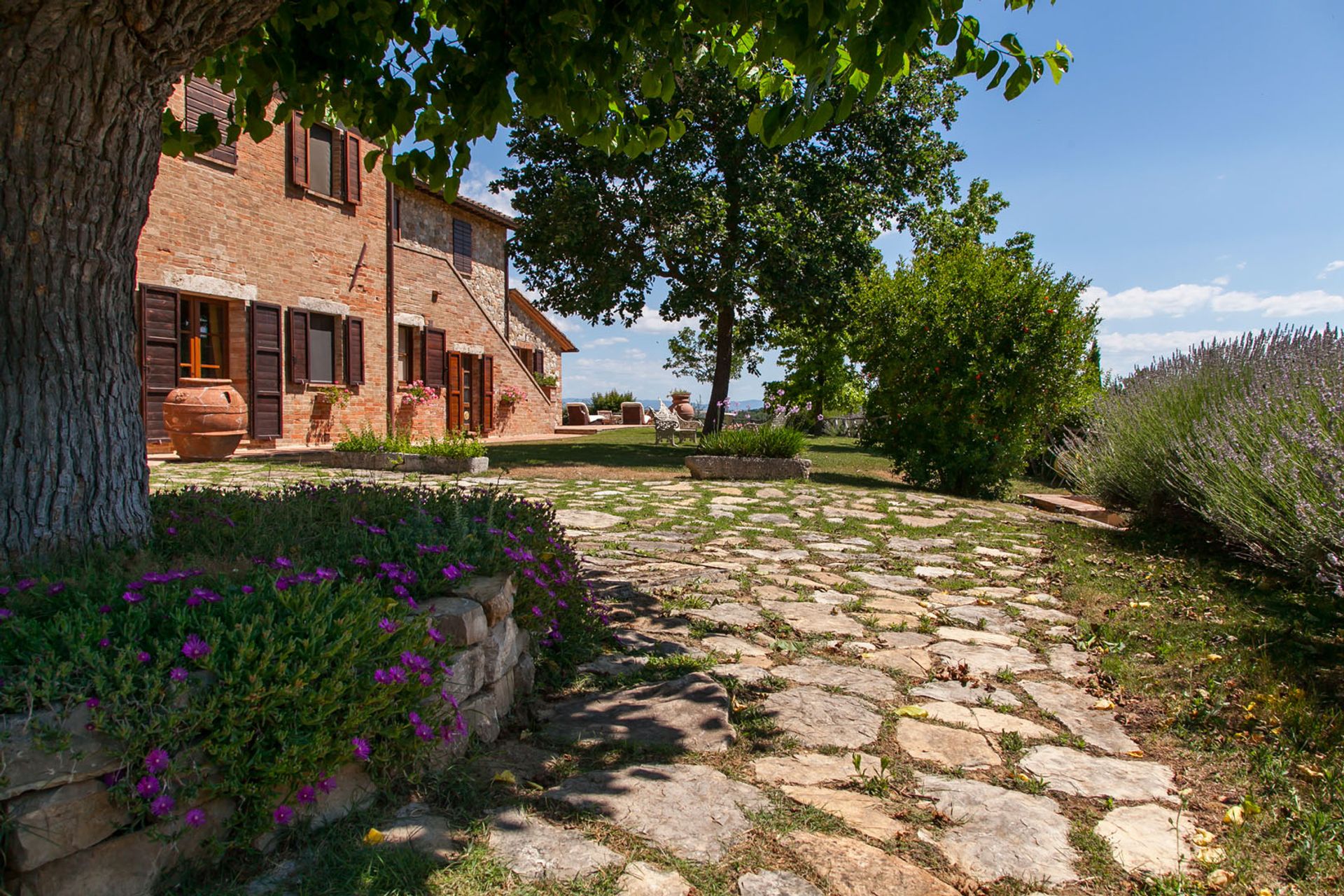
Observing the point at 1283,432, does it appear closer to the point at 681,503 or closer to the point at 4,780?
the point at 681,503

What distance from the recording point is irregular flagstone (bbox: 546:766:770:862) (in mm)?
2158

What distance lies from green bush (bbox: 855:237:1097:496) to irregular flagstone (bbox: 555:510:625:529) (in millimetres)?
5238

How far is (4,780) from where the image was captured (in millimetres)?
1553

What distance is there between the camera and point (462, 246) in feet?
71.8

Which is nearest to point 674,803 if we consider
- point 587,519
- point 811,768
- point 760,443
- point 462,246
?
point 811,768

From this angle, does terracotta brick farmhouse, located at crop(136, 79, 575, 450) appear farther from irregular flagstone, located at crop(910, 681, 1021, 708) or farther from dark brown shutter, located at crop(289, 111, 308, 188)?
irregular flagstone, located at crop(910, 681, 1021, 708)

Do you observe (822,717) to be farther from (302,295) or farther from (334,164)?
(334,164)

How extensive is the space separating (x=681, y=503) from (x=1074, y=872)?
21.3 feet

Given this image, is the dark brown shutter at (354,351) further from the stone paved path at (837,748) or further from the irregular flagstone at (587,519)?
the stone paved path at (837,748)

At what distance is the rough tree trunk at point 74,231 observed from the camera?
262 cm

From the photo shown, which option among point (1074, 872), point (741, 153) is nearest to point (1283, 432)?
point (1074, 872)

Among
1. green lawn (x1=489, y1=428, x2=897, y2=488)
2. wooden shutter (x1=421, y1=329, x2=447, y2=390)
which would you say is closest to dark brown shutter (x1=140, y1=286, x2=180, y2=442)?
green lawn (x1=489, y1=428, x2=897, y2=488)

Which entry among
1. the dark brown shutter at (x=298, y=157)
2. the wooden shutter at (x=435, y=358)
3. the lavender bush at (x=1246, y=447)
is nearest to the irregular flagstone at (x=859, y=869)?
the lavender bush at (x=1246, y=447)

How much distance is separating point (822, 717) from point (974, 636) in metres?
1.53
